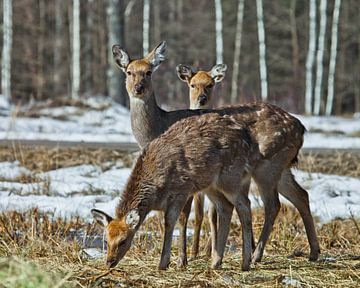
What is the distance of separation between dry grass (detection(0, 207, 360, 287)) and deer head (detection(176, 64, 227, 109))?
1.82 meters

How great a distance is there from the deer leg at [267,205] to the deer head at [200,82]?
8.79 ft

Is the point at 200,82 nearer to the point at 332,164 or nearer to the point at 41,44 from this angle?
the point at 332,164

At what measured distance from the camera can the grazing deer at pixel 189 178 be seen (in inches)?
275

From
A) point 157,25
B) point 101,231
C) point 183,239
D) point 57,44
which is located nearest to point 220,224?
point 183,239

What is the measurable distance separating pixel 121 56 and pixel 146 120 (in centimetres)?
114

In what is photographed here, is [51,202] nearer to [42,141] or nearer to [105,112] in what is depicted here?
[42,141]

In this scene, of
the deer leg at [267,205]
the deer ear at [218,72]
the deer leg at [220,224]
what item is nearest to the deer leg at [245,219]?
the deer leg at [220,224]

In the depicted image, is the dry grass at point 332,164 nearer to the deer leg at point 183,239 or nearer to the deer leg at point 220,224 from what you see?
the deer leg at point 183,239

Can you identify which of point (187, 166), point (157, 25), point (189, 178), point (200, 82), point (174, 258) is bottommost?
point (174, 258)

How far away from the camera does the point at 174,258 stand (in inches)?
322

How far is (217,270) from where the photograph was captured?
723 cm

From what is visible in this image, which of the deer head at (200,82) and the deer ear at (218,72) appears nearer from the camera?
the deer head at (200,82)

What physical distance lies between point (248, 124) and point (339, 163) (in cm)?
627

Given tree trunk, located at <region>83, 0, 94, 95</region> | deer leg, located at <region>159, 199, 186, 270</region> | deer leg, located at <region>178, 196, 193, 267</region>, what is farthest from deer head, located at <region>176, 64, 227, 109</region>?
tree trunk, located at <region>83, 0, 94, 95</region>
